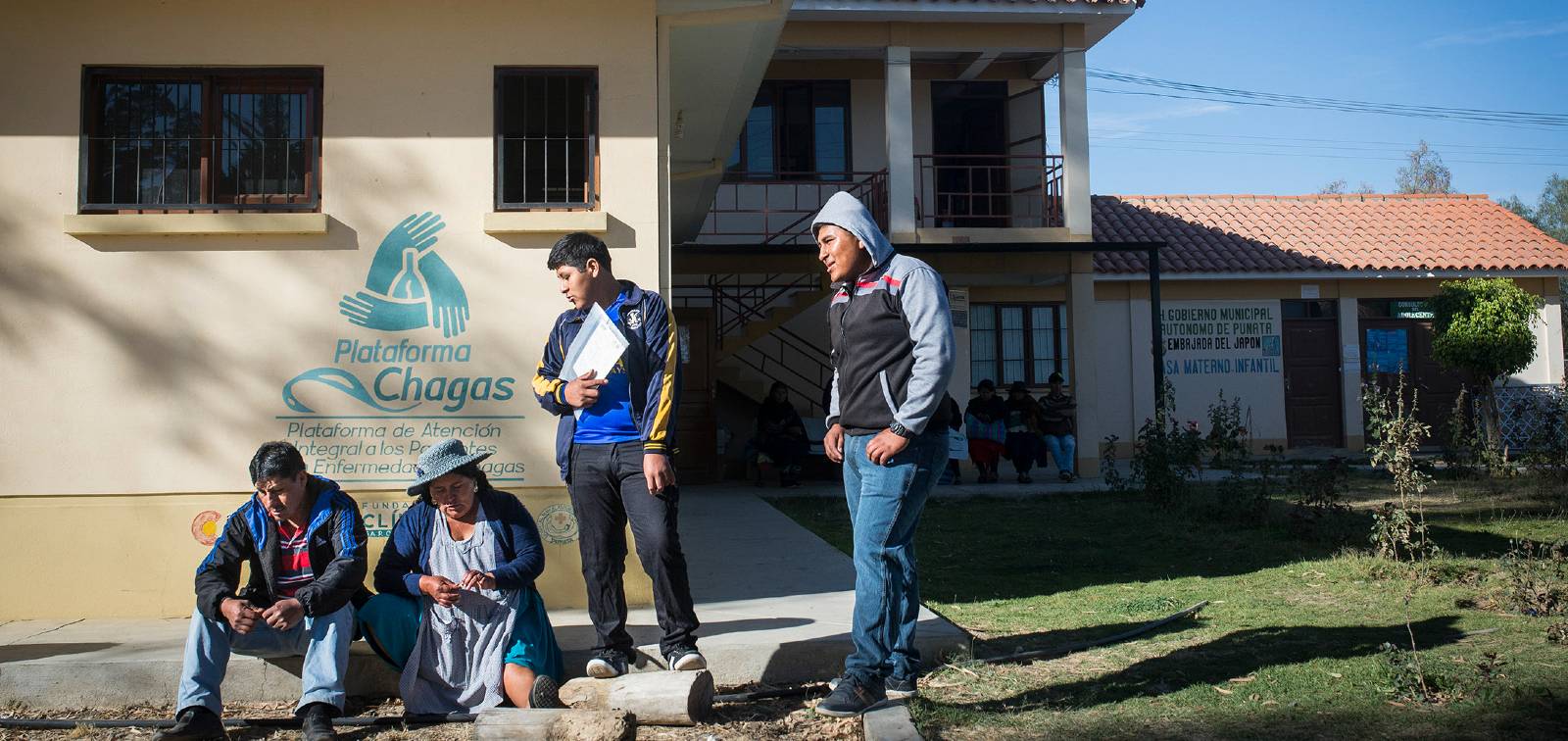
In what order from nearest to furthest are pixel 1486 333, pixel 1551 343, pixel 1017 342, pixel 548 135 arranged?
pixel 548 135 < pixel 1486 333 < pixel 1017 342 < pixel 1551 343

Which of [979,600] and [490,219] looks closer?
[490,219]

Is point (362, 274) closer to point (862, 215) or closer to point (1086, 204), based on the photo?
point (862, 215)

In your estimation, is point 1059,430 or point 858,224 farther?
point 1059,430

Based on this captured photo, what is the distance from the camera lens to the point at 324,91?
20.8ft

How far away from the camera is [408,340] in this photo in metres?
6.29

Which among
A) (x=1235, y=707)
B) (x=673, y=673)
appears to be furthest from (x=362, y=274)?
(x=1235, y=707)

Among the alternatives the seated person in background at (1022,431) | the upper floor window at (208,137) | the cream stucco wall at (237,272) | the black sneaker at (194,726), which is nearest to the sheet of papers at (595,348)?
the cream stucco wall at (237,272)

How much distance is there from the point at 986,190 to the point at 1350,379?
24.3 feet

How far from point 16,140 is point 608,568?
13.9 ft

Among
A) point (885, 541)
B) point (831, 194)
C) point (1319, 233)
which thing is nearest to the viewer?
point (885, 541)

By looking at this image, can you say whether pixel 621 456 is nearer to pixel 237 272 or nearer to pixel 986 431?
pixel 237 272

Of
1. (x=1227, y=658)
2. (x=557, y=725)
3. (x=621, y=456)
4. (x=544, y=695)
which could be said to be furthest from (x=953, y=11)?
(x=557, y=725)

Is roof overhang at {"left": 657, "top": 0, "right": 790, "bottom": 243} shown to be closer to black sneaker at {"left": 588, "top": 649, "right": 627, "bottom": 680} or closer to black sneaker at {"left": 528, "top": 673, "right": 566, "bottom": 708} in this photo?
black sneaker at {"left": 588, "top": 649, "right": 627, "bottom": 680}

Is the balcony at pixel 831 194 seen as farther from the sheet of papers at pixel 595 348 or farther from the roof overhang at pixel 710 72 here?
the sheet of papers at pixel 595 348
